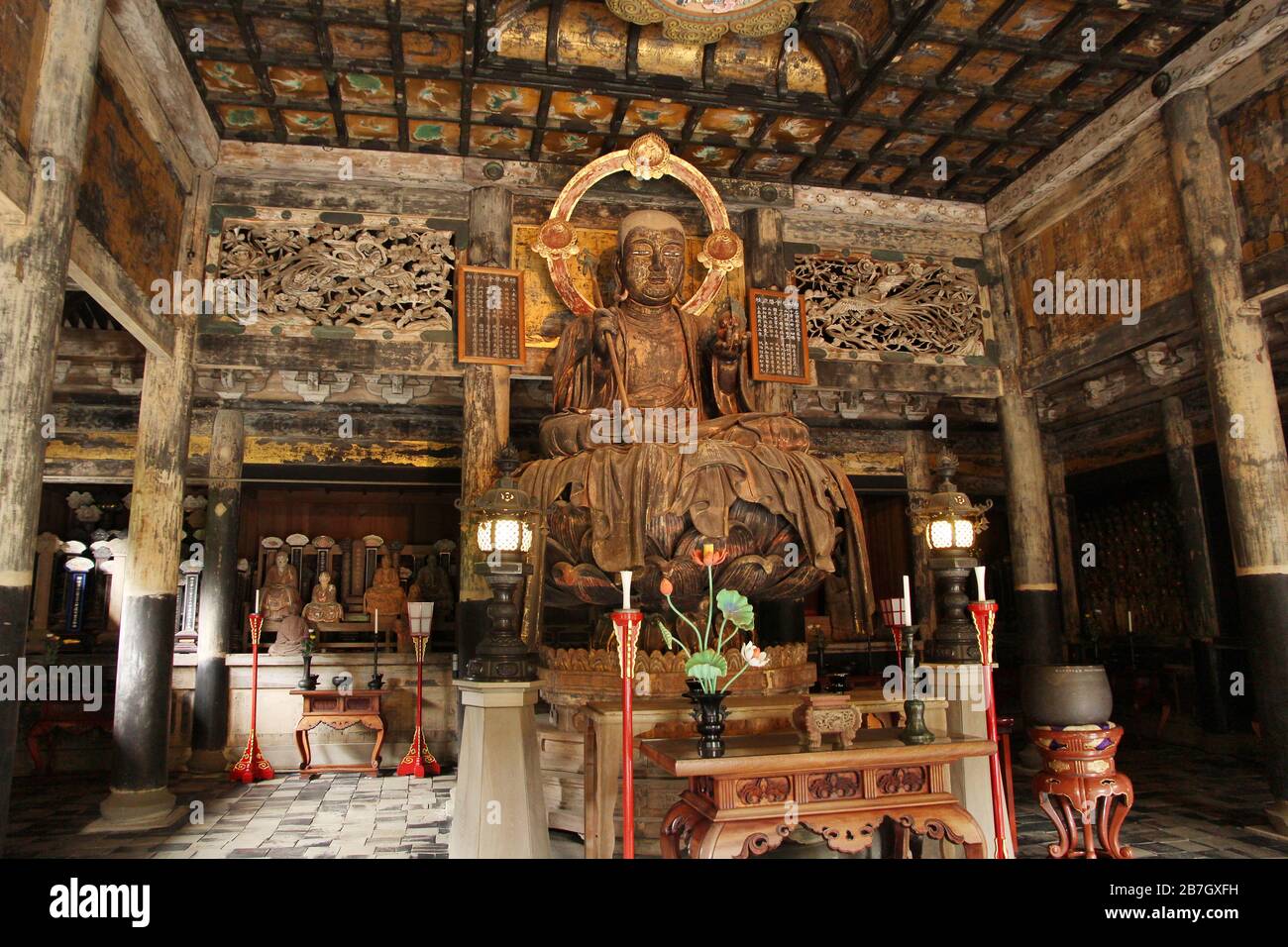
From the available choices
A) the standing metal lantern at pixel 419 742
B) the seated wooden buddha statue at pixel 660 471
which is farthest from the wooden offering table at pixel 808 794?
the standing metal lantern at pixel 419 742

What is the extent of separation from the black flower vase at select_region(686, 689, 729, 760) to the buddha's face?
367 centimetres

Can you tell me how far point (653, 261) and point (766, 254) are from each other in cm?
125

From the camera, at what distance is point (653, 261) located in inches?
236

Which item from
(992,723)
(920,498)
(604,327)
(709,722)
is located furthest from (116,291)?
(920,498)

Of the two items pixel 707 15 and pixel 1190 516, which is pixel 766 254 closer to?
pixel 707 15

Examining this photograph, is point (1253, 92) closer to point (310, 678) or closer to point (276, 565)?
point (310, 678)

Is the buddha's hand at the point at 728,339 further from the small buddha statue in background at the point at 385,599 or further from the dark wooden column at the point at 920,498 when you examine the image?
the small buddha statue in background at the point at 385,599

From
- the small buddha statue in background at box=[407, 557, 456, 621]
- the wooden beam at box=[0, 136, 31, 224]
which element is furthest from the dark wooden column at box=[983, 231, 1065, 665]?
the wooden beam at box=[0, 136, 31, 224]

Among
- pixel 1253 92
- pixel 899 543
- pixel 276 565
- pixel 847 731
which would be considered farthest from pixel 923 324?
pixel 276 565

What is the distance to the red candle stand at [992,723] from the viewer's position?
3.24 m

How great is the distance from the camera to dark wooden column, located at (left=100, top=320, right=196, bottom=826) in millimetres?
5309

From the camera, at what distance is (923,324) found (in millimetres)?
6988

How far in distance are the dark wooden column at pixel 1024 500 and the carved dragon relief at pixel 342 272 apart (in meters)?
4.60

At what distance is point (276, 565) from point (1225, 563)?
33.4ft
